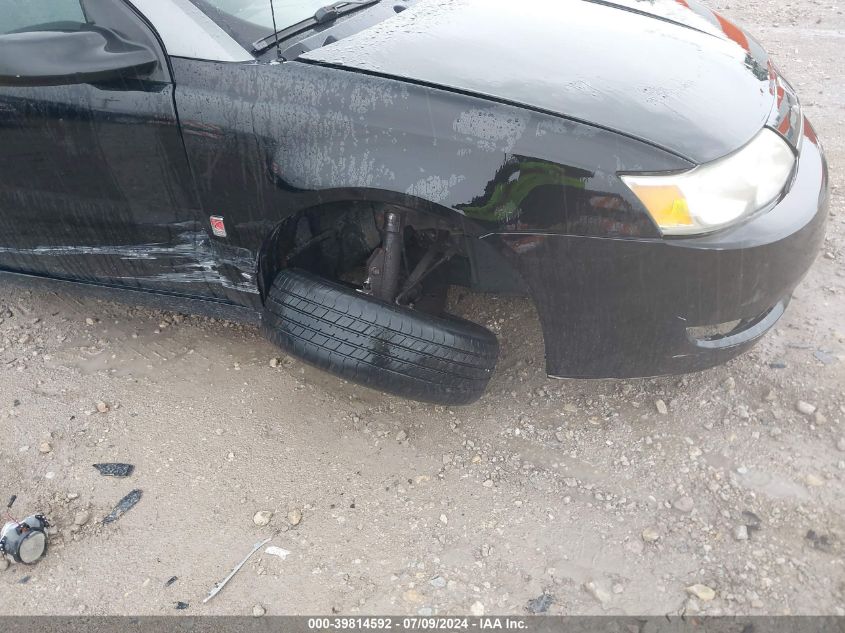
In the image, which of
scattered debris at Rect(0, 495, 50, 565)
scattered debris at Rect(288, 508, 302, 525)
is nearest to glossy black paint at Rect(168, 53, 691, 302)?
scattered debris at Rect(288, 508, 302, 525)

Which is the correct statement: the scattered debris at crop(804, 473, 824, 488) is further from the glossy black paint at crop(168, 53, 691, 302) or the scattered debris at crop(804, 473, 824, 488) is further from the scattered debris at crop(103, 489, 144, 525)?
the scattered debris at crop(103, 489, 144, 525)

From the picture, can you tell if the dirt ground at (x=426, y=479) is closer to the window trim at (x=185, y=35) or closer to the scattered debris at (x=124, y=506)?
the scattered debris at (x=124, y=506)

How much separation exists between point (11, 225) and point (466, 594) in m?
2.02

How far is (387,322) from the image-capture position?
2.02m

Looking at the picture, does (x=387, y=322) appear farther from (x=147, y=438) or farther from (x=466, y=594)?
(x=147, y=438)

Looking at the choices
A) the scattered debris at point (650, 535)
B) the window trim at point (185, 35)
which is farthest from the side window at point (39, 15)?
the scattered debris at point (650, 535)

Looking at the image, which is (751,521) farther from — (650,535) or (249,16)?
(249,16)

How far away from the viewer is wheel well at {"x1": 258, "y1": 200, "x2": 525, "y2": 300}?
2129 millimetres

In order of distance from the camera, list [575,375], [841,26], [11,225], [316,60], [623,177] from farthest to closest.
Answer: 1. [841,26]
2. [11,225]
3. [575,375]
4. [316,60]
5. [623,177]

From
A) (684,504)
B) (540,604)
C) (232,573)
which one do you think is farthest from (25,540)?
(684,504)

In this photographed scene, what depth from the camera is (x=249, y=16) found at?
2070 mm

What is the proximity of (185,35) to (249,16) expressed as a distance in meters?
0.23

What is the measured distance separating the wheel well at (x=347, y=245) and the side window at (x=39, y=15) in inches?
33.9

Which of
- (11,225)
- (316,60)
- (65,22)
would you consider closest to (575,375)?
(316,60)
